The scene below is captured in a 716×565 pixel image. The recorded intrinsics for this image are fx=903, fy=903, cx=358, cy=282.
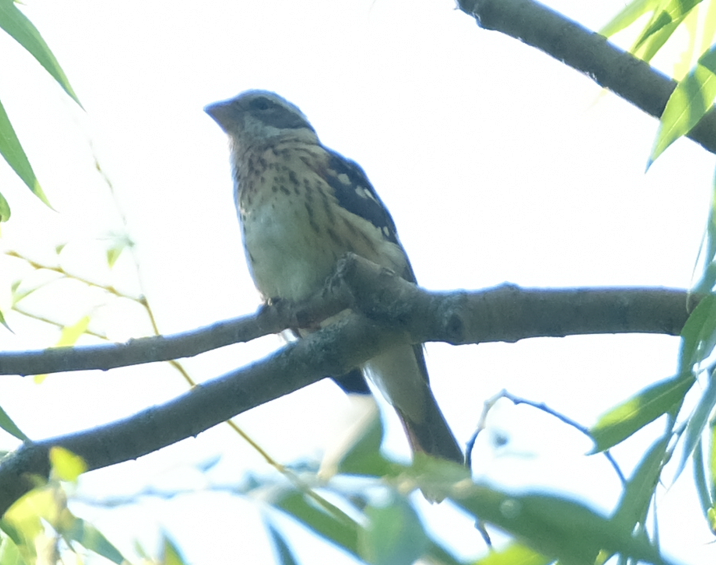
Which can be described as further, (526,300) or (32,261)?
(32,261)

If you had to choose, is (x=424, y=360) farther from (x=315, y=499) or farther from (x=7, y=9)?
(x=315, y=499)

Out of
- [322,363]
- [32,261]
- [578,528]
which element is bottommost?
[578,528]

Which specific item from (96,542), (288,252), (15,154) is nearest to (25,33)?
(15,154)

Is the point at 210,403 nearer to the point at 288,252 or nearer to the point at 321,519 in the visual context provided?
the point at 321,519

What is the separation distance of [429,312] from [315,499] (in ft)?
2.90

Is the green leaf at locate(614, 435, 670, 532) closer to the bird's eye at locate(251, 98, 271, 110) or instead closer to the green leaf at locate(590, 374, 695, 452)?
the green leaf at locate(590, 374, 695, 452)

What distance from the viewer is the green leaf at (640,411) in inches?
58.2

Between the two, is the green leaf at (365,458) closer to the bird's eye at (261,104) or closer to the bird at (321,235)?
the bird at (321,235)

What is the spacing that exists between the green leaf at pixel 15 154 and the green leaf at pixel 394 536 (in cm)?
125

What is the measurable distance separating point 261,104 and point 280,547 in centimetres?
316

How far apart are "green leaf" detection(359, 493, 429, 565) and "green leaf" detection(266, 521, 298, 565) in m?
0.16

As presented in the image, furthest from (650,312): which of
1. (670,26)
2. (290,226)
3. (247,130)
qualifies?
(247,130)

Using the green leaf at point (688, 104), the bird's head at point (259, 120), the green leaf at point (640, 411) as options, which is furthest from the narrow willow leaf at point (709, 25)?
the bird's head at point (259, 120)

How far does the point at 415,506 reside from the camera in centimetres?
86
